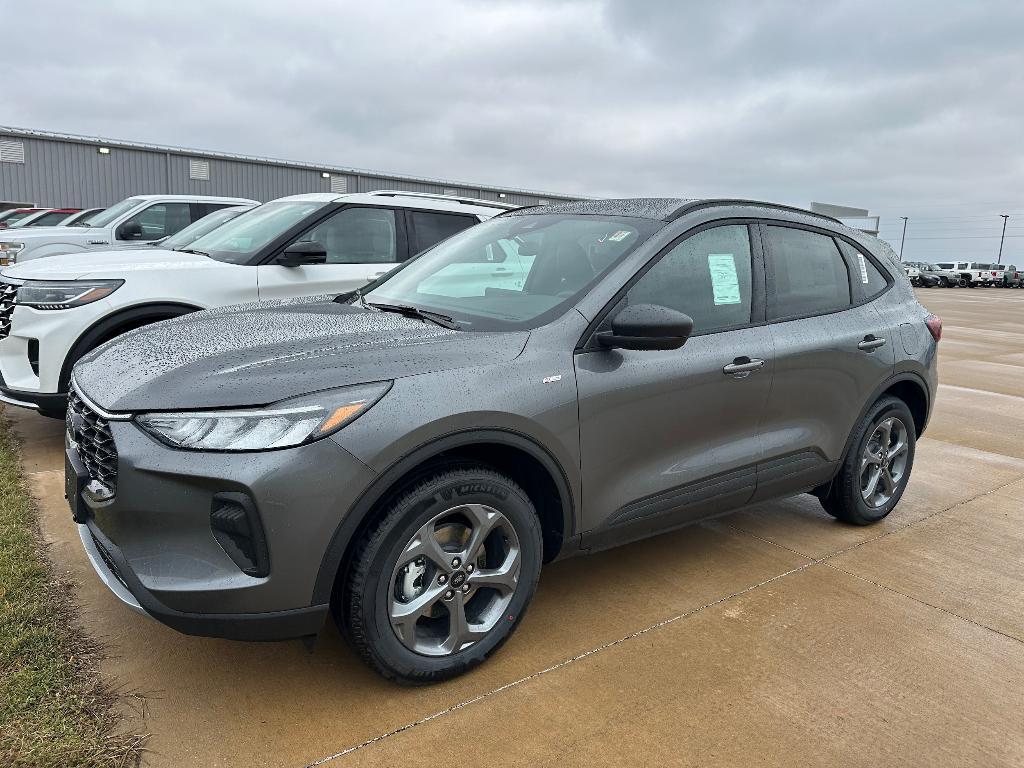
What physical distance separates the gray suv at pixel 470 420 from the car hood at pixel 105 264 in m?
2.10

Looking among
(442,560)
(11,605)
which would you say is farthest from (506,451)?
(11,605)

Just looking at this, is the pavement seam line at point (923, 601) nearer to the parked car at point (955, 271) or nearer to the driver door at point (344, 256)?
the driver door at point (344, 256)

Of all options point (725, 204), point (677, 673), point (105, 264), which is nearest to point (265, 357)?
point (677, 673)

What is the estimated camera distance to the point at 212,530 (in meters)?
2.28

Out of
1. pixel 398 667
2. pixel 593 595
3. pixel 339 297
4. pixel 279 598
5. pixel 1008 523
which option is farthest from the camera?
pixel 1008 523

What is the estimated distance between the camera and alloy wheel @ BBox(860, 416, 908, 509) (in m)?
4.29

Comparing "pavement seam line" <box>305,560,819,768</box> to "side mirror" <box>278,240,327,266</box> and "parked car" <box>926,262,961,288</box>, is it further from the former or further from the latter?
"parked car" <box>926,262,961,288</box>

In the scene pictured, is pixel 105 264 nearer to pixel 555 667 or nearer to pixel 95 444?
pixel 95 444

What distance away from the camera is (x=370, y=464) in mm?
2371

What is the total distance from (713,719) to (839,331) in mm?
2099

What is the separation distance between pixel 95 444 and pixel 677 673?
2095 millimetres

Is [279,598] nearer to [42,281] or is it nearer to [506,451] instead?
[506,451]

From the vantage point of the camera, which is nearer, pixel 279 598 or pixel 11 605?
pixel 279 598

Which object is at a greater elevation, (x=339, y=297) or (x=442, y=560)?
(x=339, y=297)
